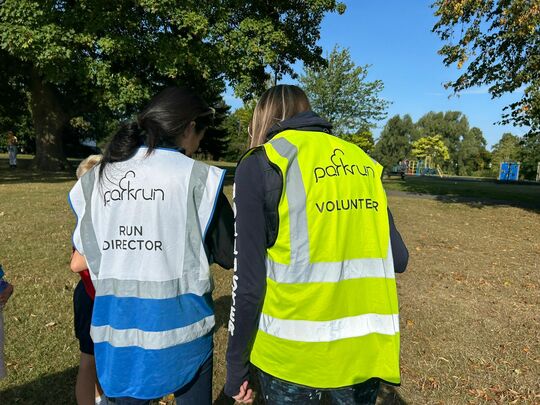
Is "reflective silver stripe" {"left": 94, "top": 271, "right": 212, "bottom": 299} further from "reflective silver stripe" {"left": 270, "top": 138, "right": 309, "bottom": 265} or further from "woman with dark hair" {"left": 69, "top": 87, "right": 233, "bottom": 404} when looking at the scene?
"reflective silver stripe" {"left": 270, "top": 138, "right": 309, "bottom": 265}

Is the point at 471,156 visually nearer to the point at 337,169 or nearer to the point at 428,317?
the point at 428,317

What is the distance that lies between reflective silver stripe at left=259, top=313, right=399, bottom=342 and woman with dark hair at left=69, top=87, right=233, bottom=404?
0.34 metres

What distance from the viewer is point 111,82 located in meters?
16.5

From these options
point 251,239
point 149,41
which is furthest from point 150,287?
point 149,41

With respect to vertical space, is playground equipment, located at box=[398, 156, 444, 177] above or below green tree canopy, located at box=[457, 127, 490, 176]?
below

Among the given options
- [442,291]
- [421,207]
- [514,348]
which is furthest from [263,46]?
[514,348]

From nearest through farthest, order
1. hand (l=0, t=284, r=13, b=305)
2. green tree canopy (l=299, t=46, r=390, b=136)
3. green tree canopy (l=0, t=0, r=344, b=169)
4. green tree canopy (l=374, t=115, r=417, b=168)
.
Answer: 1. hand (l=0, t=284, r=13, b=305)
2. green tree canopy (l=0, t=0, r=344, b=169)
3. green tree canopy (l=299, t=46, r=390, b=136)
4. green tree canopy (l=374, t=115, r=417, b=168)

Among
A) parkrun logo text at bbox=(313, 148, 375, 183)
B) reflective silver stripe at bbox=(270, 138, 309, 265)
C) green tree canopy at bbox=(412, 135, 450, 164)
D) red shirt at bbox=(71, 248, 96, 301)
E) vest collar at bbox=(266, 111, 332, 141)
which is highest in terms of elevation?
green tree canopy at bbox=(412, 135, 450, 164)

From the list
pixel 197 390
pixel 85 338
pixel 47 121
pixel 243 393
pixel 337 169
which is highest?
pixel 47 121

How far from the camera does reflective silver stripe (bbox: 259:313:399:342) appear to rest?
1.49 metres

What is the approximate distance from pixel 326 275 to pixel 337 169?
0.38 metres

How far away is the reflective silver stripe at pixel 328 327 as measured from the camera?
4.90ft

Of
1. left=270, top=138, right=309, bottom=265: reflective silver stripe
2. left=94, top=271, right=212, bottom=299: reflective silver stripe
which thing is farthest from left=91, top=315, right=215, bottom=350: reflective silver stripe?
left=270, top=138, right=309, bottom=265: reflective silver stripe

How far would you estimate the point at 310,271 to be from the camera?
1472mm
